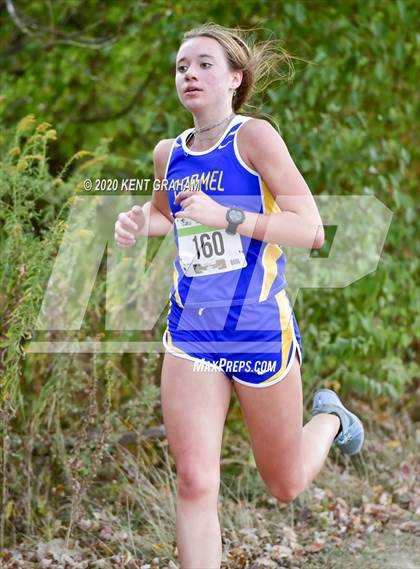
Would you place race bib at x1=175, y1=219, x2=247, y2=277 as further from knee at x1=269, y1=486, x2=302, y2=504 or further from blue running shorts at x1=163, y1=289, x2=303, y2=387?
knee at x1=269, y1=486, x2=302, y2=504

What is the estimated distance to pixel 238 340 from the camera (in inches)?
119

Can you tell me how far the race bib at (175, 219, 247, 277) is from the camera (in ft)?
9.86

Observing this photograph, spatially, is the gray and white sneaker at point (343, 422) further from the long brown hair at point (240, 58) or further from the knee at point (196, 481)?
the long brown hair at point (240, 58)

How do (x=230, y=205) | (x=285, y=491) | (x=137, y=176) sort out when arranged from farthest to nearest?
(x=137, y=176)
(x=285, y=491)
(x=230, y=205)

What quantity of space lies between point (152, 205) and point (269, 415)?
34.6 inches

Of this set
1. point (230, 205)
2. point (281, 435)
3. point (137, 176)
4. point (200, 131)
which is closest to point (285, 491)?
point (281, 435)

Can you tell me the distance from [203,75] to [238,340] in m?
0.81

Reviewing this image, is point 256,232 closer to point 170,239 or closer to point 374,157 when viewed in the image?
point 170,239

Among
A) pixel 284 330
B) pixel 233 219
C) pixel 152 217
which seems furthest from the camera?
pixel 152 217

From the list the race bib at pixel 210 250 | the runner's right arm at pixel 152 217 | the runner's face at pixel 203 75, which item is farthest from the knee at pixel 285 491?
the runner's face at pixel 203 75

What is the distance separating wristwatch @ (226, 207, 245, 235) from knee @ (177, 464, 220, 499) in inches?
27.1

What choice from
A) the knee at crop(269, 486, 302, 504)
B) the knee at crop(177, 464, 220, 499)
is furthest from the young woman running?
the knee at crop(269, 486, 302, 504)

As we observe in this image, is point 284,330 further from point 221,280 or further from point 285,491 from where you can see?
point 285,491

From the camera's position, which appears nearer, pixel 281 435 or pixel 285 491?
pixel 281 435
